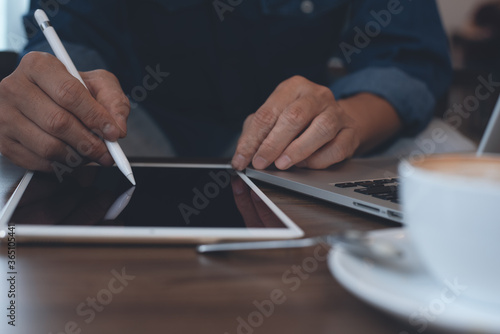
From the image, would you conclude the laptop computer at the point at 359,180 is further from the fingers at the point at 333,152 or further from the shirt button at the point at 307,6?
the shirt button at the point at 307,6

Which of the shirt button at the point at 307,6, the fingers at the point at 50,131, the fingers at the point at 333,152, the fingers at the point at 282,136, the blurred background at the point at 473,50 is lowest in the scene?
the blurred background at the point at 473,50

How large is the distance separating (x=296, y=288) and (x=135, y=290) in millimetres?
86

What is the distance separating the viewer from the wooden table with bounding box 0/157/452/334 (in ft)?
0.71

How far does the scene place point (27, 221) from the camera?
33 centimetres

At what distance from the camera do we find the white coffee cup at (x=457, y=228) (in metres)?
0.20

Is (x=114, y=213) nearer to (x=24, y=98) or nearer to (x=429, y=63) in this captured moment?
(x=24, y=98)

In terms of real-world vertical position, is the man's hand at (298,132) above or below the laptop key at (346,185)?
above

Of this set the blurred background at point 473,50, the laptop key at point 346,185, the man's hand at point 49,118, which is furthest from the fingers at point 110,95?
the blurred background at point 473,50

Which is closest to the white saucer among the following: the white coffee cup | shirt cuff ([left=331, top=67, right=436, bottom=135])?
the white coffee cup

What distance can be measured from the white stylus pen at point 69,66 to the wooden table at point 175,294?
0.59ft

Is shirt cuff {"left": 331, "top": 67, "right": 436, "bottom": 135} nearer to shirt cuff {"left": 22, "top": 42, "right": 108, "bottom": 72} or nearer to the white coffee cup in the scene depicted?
shirt cuff {"left": 22, "top": 42, "right": 108, "bottom": 72}

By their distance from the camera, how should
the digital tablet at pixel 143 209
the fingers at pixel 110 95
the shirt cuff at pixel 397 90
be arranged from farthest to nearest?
the shirt cuff at pixel 397 90 → the fingers at pixel 110 95 → the digital tablet at pixel 143 209

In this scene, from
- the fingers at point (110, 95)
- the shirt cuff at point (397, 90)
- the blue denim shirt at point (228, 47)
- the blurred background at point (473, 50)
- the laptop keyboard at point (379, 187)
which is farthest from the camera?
the blurred background at point (473, 50)

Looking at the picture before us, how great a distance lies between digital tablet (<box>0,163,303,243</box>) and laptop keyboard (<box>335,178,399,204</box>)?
0.30 ft
